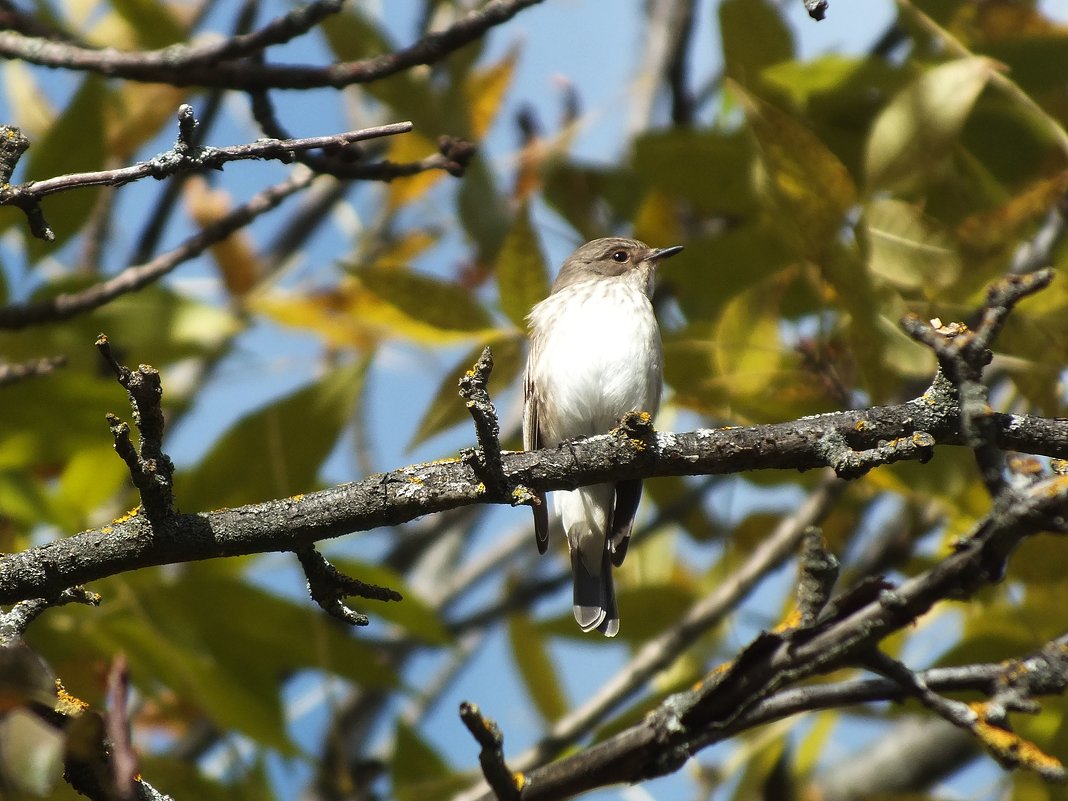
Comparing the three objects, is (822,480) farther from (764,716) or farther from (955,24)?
(764,716)

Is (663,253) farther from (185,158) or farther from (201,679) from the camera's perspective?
(185,158)

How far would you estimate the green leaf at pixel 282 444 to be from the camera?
11.9 ft

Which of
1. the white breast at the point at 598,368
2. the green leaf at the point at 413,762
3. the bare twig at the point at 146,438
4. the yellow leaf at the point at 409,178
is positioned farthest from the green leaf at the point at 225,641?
the yellow leaf at the point at 409,178

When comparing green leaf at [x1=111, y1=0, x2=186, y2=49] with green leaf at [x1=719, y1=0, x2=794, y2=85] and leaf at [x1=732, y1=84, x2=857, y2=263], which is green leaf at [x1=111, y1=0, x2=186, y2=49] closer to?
green leaf at [x1=719, y1=0, x2=794, y2=85]

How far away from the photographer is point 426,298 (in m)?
3.68

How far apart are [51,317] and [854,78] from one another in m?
2.56

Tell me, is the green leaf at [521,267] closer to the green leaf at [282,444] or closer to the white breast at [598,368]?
the green leaf at [282,444]

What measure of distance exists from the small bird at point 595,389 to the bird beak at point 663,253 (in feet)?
0.04

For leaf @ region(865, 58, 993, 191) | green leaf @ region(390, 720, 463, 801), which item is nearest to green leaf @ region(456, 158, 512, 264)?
leaf @ region(865, 58, 993, 191)

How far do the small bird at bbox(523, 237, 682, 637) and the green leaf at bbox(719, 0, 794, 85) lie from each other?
110 centimetres

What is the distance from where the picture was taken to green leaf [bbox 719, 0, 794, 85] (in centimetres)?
380

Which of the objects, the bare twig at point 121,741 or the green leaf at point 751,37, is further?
the green leaf at point 751,37

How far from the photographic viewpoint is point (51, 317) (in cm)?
370

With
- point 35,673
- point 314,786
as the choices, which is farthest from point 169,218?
point 35,673
